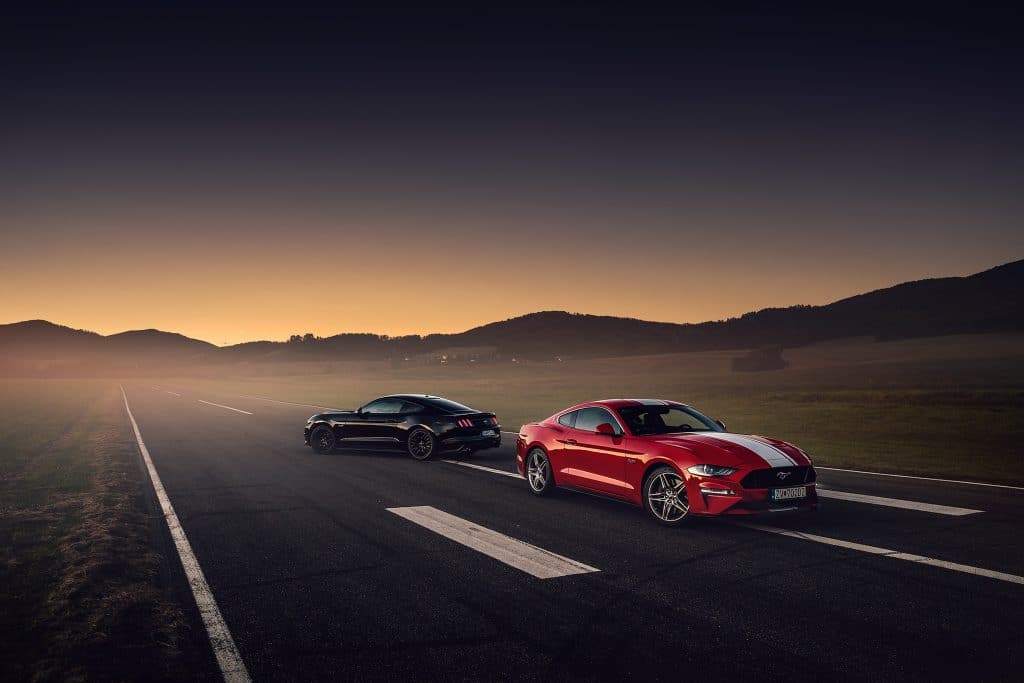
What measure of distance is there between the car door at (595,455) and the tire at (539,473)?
1.32 feet

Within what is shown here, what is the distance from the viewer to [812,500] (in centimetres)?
848

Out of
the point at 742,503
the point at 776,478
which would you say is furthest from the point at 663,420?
the point at 742,503

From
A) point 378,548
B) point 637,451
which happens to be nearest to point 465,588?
point 378,548

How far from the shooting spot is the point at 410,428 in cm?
1573

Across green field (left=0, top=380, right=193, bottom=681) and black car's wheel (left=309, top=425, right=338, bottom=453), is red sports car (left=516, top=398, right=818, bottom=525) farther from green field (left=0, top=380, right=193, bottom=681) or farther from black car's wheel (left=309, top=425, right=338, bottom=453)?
black car's wheel (left=309, top=425, right=338, bottom=453)

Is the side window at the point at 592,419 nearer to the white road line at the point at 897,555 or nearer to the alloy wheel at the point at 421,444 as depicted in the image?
the white road line at the point at 897,555

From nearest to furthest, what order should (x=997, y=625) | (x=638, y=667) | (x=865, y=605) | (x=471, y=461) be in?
(x=638, y=667)
(x=997, y=625)
(x=865, y=605)
(x=471, y=461)

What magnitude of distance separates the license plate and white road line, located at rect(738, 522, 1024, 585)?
0.42 m

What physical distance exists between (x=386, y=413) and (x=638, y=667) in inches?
489

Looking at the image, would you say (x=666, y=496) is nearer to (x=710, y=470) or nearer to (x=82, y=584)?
(x=710, y=470)

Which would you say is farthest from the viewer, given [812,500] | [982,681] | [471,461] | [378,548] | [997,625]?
[471,461]

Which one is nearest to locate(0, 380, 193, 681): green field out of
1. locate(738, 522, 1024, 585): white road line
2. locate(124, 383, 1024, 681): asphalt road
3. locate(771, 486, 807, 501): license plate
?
locate(124, 383, 1024, 681): asphalt road

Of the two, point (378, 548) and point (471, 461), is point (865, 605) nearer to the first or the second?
point (378, 548)

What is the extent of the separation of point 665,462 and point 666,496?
1.46 ft
